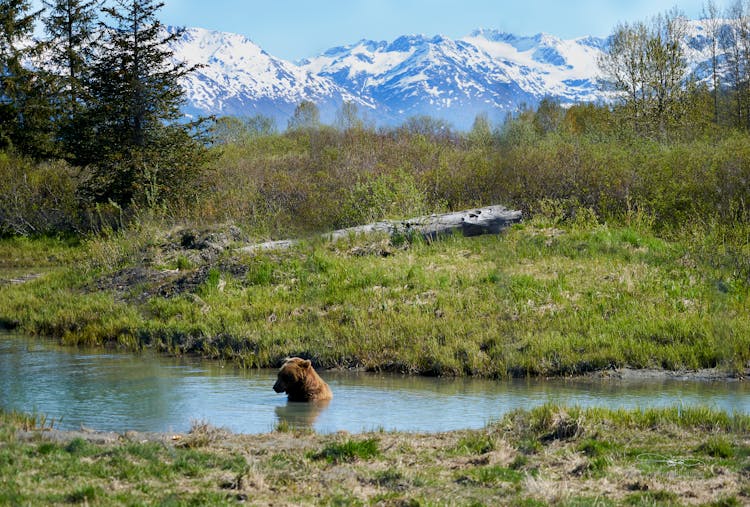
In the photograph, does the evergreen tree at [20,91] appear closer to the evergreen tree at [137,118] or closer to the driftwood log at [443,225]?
the evergreen tree at [137,118]

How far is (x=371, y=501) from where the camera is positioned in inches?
267

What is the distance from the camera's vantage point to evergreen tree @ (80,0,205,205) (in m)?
31.8

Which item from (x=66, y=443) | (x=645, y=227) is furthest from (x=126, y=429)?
(x=645, y=227)

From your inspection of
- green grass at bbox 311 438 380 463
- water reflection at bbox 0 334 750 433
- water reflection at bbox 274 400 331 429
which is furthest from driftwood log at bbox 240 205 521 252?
green grass at bbox 311 438 380 463

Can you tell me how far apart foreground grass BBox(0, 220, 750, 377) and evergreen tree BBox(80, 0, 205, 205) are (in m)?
9.05

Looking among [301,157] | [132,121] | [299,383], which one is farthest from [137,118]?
[299,383]

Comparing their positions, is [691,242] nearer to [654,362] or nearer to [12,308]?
[654,362]

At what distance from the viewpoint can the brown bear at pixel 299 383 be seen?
1213cm

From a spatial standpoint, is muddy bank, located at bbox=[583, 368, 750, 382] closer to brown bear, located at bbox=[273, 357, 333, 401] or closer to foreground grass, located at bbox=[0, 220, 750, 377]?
foreground grass, located at bbox=[0, 220, 750, 377]

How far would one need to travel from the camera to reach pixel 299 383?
39.8 feet

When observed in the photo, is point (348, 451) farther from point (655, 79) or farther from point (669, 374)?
point (655, 79)

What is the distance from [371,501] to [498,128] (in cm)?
4081

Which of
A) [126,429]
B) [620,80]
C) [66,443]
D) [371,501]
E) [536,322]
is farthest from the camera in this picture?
[620,80]

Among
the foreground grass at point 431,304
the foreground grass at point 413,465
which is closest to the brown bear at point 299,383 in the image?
the foreground grass at point 413,465
